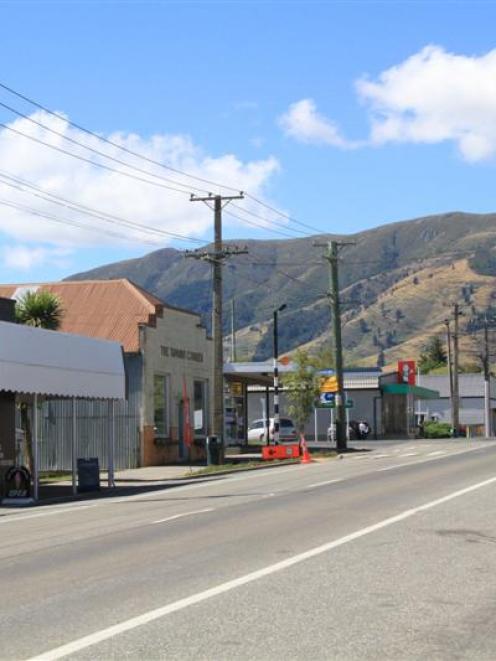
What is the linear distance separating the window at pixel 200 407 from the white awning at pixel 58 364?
51.5 feet

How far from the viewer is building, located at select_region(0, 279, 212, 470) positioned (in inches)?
1677

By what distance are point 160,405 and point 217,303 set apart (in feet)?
22.0

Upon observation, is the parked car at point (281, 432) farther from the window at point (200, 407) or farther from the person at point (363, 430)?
the window at point (200, 407)

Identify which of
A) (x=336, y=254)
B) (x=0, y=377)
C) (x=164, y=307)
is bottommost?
(x=0, y=377)

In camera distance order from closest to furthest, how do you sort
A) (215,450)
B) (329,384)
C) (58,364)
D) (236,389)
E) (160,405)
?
(58,364) < (215,450) < (160,405) < (236,389) < (329,384)

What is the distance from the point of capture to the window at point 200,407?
4798cm

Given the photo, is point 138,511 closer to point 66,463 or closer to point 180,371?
point 66,463

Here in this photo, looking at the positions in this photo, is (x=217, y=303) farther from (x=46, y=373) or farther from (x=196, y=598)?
(x=196, y=598)

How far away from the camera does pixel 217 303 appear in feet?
131

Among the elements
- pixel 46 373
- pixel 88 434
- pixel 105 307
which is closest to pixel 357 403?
pixel 105 307

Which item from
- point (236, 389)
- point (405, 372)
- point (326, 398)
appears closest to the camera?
point (236, 389)

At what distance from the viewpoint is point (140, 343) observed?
42938 mm

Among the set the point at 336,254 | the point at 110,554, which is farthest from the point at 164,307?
the point at 110,554

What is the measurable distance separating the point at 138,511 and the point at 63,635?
12.9 meters
